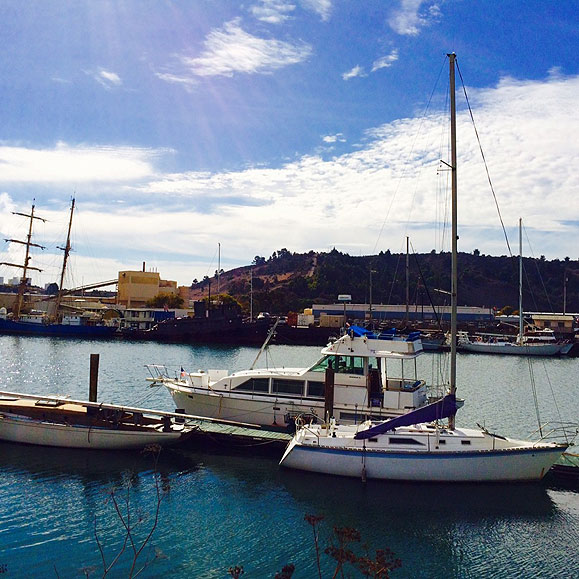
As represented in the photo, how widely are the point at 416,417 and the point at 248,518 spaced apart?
6.03 m

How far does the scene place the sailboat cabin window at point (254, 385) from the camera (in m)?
22.0

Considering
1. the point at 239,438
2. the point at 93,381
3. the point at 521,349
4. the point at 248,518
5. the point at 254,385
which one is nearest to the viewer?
the point at 248,518

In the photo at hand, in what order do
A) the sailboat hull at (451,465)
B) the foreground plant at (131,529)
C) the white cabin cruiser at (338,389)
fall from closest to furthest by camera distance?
the foreground plant at (131,529), the sailboat hull at (451,465), the white cabin cruiser at (338,389)

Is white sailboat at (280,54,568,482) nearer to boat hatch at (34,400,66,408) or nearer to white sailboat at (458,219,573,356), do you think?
boat hatch at (34,400,66,408)

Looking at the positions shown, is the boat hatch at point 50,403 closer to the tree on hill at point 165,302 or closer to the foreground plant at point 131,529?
the foreground plant at point 131,529

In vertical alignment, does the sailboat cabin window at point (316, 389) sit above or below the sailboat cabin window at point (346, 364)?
below

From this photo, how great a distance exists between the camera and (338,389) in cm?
2119

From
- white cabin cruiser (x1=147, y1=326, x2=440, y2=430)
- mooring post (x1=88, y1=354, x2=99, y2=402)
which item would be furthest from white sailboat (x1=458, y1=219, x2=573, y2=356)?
mooring post (x1=88, y1=354, x2=99, y2=402)

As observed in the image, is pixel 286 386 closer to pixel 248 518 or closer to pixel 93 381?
pixel 248 518

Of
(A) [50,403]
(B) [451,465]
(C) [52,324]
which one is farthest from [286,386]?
(C) [52,324]

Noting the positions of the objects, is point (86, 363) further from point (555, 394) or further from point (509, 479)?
point (509, 479)

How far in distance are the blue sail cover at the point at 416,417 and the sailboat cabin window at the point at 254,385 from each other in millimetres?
5329

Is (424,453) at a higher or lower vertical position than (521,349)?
lower

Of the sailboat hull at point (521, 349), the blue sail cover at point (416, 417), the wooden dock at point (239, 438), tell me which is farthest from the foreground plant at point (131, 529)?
the sailboat hull at point (521, 349)
